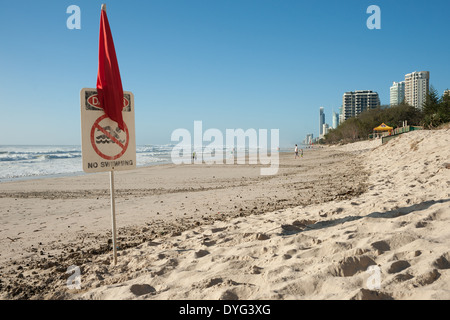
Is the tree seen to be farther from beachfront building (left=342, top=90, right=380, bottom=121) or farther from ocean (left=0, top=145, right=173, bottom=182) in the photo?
beachfront building (left=342, top=90, right=380, bottom=121)

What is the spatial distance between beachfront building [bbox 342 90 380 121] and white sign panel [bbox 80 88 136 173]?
181 meters

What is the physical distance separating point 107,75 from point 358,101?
625 ft

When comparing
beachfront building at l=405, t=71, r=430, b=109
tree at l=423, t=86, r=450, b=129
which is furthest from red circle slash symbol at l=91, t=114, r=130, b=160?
beachfront building at l=405, t=71, r=430, b=109

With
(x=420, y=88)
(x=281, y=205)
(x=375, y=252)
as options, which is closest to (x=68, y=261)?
(x=375, y=252)

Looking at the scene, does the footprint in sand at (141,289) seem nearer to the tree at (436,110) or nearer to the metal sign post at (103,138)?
the metal sign post at (103,138)

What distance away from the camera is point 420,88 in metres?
147

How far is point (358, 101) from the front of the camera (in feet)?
566

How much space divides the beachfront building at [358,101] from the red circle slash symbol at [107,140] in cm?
18143

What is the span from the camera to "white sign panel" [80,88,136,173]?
360cm

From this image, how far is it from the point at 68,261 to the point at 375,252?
419 cm
